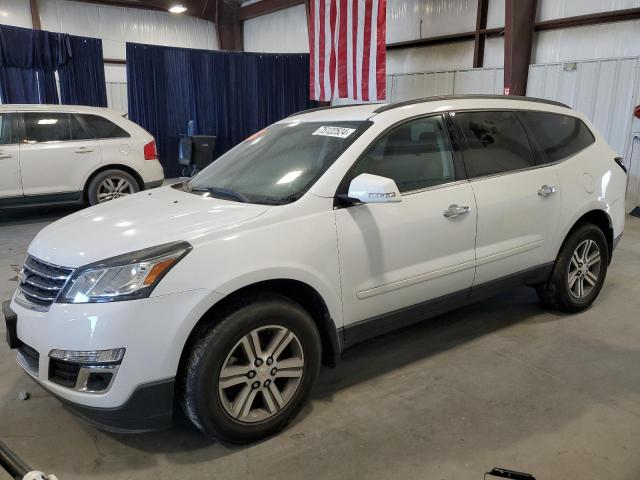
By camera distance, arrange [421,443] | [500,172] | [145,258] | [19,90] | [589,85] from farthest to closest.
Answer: [19,90], [589,85], [500,172], [421,443], [145,258]

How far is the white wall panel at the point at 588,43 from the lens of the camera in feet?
25.9

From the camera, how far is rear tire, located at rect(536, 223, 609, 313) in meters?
3.66

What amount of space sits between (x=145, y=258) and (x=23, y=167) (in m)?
5.59

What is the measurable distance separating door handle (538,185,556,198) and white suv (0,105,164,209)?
5.78m

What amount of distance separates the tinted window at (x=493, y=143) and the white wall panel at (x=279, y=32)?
11.6m

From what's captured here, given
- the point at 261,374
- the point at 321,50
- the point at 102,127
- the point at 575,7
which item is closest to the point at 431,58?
the point at 321,50

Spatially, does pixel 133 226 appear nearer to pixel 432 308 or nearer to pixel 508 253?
pixel 432 308

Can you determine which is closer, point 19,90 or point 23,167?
point 23,167

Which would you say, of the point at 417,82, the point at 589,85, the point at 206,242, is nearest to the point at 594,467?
the point at 206,242

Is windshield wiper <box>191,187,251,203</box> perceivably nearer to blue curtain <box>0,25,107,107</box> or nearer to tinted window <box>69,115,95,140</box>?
tinted window <box>69,115,95,140</box>

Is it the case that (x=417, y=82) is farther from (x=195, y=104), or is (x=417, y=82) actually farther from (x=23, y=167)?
(x=23, y=167)

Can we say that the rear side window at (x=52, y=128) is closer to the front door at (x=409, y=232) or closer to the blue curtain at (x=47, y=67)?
the blue curtain at (x=47, y=67)

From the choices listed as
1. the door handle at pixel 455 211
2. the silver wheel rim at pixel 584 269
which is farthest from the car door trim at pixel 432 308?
the door handle at pixel 455 211

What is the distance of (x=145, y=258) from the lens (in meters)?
2.11
